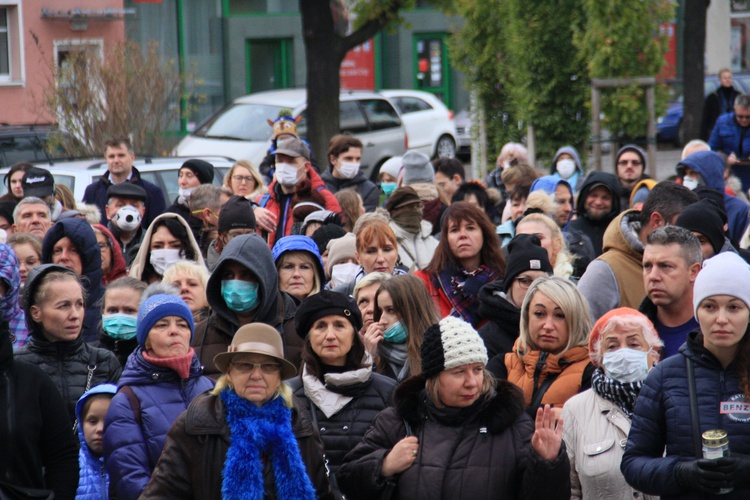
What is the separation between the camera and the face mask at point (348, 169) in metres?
11.3

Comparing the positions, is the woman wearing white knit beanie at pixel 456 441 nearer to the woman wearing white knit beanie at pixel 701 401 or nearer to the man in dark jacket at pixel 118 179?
the woman wearing white knit beanie at pixel 701 401

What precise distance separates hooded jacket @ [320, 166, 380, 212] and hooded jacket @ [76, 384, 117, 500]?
605cm

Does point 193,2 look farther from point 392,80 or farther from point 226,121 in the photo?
point 226,121

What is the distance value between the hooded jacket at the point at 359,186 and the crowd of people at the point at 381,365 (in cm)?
331

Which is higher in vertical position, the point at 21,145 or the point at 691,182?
the point at 21,145

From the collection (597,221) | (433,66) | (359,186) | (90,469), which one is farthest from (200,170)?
(433,66)

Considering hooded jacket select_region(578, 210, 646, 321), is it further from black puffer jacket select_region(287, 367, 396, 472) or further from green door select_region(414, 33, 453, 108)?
green door select_region(414, 33, 453, 108)

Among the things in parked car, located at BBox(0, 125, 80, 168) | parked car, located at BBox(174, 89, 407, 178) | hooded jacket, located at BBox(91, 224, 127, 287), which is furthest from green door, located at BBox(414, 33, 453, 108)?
hooded jacket, located at BBox(91, 224, 127, 287)

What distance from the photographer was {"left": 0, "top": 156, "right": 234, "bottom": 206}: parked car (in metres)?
12.5

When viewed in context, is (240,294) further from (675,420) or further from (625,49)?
(625,49)

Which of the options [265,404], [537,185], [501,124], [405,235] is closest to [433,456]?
[265,404]

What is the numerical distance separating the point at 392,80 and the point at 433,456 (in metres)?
29.5

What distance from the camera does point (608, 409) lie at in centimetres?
531

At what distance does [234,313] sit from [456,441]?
5.55 ft
